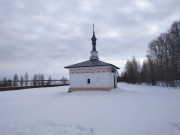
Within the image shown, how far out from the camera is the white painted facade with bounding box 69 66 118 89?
21422 mm

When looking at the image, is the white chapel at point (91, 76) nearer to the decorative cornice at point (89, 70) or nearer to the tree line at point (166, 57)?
the decorative cornice at point (89, 70)

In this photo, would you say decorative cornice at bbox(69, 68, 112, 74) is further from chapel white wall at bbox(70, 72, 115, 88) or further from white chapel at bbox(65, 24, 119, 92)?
chapel white wall at bbox(70, 72, 115, 88)

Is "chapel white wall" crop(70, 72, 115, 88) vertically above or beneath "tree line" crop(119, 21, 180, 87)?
beneath

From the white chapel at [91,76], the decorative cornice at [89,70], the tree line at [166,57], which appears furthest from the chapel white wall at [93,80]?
the tree line at [166,57]

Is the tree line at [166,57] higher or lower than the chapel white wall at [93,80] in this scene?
higher

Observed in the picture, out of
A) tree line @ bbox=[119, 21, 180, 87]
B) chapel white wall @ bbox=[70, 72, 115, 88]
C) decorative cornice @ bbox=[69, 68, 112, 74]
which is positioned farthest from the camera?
tree line @ bbox=[119, 21, 180, 87]

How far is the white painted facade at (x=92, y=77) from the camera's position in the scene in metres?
21.4

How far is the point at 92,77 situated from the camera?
71.5ft

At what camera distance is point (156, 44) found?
40.5 m

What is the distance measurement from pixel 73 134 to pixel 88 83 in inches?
605

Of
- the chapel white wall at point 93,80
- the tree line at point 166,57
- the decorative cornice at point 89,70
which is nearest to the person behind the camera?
the chapel white wall at point 93,80

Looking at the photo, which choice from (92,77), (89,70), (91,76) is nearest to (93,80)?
(92,77)

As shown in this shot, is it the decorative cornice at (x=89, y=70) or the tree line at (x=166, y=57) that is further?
the tree line at (x=166, y=57)

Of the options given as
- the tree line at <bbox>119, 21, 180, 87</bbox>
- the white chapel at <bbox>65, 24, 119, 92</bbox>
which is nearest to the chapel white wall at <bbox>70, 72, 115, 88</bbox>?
the white chapel at <bbox>65, 24, 119, 92</bbox>
